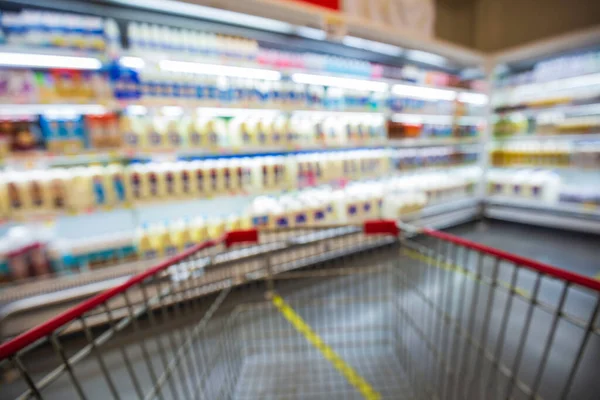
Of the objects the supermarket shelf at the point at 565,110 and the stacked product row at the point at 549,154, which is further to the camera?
the stacked product row at the point at 549,154

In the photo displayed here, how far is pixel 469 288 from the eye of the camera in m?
2.80

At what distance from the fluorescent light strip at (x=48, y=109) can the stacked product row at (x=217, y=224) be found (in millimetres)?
937

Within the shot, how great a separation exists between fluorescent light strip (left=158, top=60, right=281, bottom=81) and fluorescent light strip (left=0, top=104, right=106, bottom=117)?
70cm

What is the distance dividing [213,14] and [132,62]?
83cm

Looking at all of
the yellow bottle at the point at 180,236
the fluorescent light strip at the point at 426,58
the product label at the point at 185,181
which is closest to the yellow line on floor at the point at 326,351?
the yellow bottle at the point at 180,236

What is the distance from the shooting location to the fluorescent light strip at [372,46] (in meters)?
3.13

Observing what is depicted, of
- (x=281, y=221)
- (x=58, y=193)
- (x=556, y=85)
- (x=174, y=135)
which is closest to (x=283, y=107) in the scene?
(x=174, y=135)

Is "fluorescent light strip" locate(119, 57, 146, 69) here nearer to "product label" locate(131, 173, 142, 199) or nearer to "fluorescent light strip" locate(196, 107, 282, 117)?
"fluorescent light strip" locate(196, 107, 282, 117)

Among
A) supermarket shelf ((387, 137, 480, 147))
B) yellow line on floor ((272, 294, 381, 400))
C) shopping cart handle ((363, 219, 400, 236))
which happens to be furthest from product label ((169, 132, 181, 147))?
supermarket shelf ((387, 137, 480, 147))

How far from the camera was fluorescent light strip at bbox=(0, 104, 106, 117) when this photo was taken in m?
1.97

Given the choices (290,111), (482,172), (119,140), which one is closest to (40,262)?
(119,140)

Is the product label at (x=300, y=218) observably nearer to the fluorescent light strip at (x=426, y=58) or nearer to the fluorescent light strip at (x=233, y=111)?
the fluorescent light strip at (x=233, y=111)

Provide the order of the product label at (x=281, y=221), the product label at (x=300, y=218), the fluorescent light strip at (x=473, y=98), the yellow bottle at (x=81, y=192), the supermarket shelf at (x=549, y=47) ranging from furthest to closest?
1. the fluorescent light strip at (x=473, y=98)
2. the supermarket shelf at (x=549, y=47)
3. the product label at (x=300, y=218)
4. the product label at (x=281, y=221)
5. the yellow bottle at (x=81, y=192)

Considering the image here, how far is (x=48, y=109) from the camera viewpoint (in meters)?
2.04
